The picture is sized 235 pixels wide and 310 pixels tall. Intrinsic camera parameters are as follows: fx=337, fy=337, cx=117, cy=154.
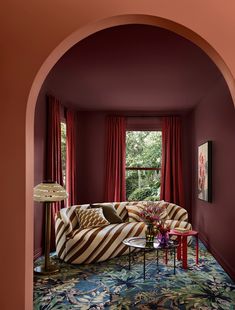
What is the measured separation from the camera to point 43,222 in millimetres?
5457

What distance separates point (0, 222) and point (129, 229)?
3.85 meters

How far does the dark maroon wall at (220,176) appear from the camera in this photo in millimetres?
4473

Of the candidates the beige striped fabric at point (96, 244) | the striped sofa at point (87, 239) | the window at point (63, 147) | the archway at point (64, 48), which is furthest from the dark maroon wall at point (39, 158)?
the archway at point (64, 48)

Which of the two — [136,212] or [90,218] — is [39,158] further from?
[136,212]

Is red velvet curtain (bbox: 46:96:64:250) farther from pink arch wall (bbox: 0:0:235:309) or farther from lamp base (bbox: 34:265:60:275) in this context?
pink arch wall (bbox: 0:0:235:309)

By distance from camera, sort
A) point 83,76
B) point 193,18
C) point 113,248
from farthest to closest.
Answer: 1. point 113,248
2. point 83,76
3. point 193,18

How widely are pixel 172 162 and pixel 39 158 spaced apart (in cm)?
330

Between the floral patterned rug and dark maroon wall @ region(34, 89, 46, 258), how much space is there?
51 centimetres

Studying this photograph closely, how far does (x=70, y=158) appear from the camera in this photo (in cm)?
689

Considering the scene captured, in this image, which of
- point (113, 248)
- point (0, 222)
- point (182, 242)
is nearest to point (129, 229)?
point (113, 248)

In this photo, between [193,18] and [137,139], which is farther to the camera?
[137,139]

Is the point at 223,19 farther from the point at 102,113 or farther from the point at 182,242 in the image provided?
the point at 102,113

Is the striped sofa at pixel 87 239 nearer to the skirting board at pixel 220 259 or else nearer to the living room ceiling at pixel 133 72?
the skirting board at pixel 220 259

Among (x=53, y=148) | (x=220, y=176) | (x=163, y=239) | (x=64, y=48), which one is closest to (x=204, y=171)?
(x=220, y=176)
